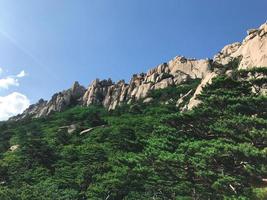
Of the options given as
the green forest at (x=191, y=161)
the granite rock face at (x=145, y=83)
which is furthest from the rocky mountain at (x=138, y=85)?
the green forest at (x=191, y=161)

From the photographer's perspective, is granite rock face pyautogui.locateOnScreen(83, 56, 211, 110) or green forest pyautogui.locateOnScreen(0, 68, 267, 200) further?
granite rock face pyautogui.locateOnScreen(83, 56, 211, 110)

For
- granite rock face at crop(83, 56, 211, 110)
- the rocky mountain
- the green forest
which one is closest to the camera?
the green forest

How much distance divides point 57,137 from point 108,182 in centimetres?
3491

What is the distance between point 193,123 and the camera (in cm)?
3005

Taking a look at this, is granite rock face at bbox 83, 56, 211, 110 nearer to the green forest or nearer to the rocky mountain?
the rocky mountain

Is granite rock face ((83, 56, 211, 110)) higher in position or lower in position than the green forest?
higher

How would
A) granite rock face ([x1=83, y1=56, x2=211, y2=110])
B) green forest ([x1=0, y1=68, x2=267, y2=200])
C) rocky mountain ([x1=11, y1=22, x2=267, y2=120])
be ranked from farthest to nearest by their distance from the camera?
granite rock face ([x1=83, y1=56, x2=211, y2=110])
rocky mountain ([x1=11, y1=22, x2=267, y2=120])
green forest ([x1=0, y1=68, x2=267, y2=200])

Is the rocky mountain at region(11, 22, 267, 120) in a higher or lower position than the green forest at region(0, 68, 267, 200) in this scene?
higher

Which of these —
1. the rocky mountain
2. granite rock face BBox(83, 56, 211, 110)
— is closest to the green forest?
the rocky mountain

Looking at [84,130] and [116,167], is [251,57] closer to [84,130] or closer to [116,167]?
[84,130]

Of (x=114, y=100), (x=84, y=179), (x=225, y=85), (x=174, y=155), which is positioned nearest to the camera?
(x=174, y=155)

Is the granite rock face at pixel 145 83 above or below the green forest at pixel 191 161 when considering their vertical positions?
above

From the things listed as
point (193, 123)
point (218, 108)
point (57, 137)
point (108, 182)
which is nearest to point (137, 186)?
point (108, 182)

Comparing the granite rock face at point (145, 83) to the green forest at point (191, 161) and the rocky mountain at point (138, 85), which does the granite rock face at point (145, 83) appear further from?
the green forest at point (191, 161)
